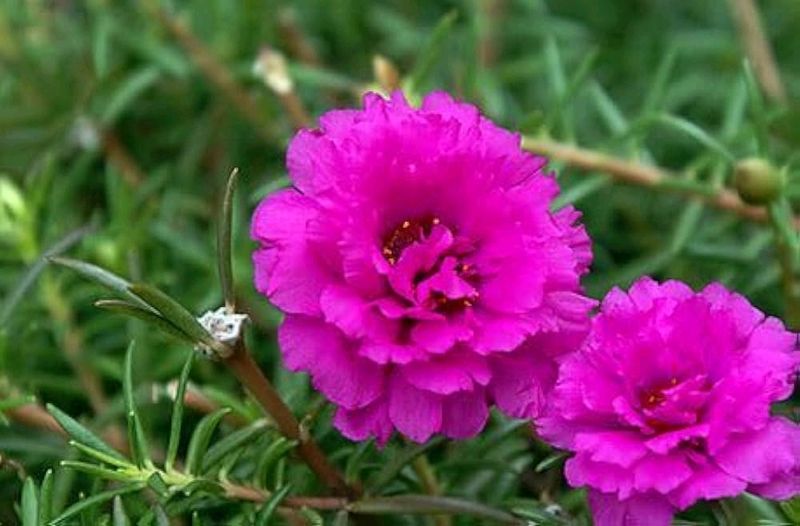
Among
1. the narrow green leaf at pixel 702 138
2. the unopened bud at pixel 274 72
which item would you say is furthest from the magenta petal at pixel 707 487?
the unopened bud at pixel 274 72

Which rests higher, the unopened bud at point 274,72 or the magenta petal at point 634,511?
the unopened bud at point 274,72

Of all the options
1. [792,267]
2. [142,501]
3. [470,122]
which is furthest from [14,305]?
→ [792,267]

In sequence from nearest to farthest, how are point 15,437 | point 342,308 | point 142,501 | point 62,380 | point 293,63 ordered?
1. point 342,308
2. point 142,501
3. point 15,437
4. point 62,380
5. point 293,63

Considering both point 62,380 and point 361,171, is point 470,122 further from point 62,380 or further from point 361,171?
point 62,380

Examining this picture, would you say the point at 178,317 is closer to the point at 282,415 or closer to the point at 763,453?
the point at 282,415

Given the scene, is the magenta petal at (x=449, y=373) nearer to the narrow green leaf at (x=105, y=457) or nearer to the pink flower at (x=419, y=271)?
the pink flower at (x=419, y=271)

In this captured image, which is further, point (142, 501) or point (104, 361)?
point (104, 361)
